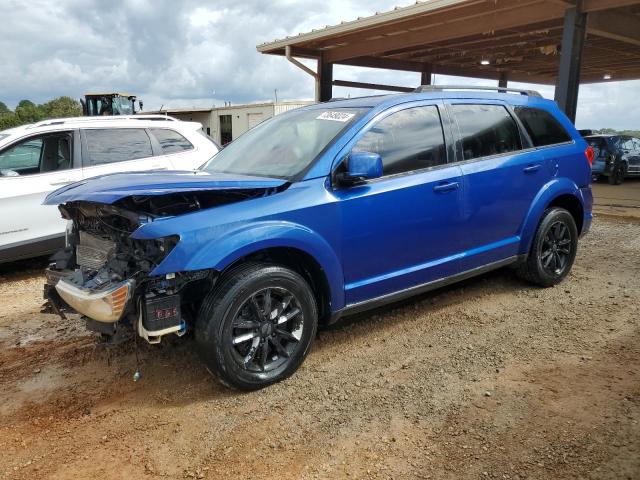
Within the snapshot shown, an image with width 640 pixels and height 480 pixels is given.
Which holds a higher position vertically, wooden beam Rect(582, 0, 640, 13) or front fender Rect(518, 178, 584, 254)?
wooden beam Rect(582, 0, 640, 13)

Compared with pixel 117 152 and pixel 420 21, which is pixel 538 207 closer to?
pixel 117 152

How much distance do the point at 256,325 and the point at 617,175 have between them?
49.3 feet

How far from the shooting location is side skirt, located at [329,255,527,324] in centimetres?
346

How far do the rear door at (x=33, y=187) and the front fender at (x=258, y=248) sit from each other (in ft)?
12.1

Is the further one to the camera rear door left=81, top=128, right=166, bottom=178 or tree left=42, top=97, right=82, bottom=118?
tree left=42, top=97, right=82, bottom=118

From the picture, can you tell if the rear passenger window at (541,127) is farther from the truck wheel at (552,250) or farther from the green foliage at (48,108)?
the green foliage at (48,108)

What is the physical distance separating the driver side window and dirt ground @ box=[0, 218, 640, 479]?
223cm

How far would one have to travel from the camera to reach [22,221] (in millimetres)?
5566

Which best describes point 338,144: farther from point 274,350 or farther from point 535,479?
point 535,479

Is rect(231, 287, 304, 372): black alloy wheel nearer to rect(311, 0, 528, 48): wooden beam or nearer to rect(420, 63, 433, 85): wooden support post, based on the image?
rect(311, 0, 528, 48): wooden beam

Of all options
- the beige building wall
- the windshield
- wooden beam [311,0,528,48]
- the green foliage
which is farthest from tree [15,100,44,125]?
the windshield

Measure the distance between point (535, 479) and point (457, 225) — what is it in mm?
2053

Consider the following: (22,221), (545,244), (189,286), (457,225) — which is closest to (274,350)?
(189,286)

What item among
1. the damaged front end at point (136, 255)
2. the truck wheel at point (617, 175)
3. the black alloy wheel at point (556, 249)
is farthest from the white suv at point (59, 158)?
the truck wheel at point (617, 175)
